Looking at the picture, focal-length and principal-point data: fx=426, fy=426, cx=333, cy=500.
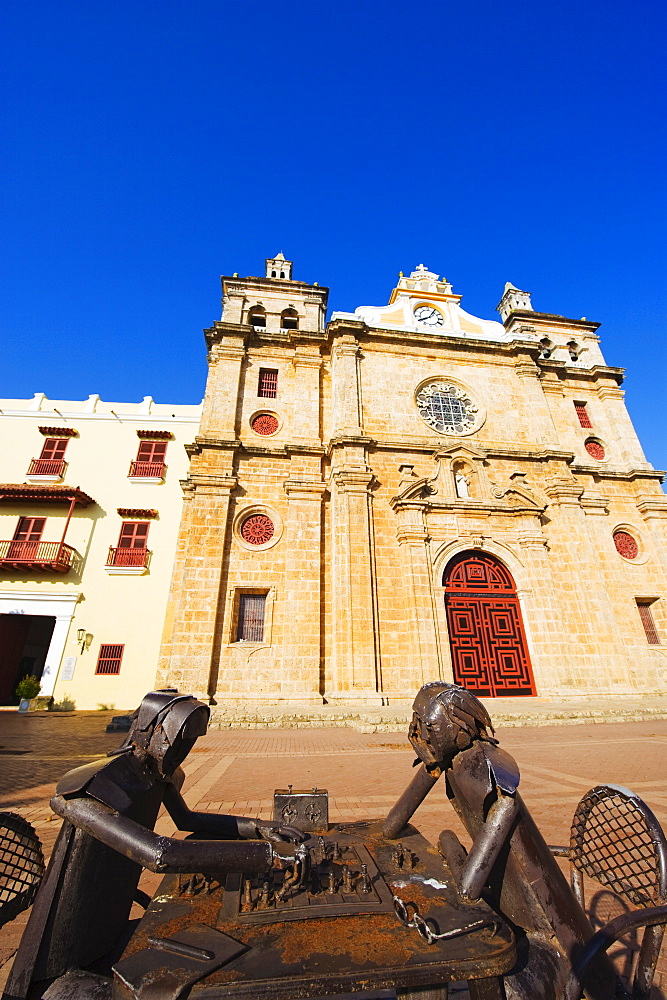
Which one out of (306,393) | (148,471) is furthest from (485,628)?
(148,471)

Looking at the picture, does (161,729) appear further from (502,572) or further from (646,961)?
(502,572)

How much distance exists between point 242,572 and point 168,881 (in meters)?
10.6

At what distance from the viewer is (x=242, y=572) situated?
1216cm

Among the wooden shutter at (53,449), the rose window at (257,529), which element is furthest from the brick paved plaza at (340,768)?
the wooden shutter at (53,449)

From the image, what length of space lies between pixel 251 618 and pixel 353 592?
2.96 metres

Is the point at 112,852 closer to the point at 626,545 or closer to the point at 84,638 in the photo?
the point at 84,638

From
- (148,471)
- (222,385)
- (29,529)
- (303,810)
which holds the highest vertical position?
(222,385)

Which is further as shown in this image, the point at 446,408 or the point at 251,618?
the point at 446,408

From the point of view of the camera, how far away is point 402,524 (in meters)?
12.7

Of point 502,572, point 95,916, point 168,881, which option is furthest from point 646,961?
point 502,572

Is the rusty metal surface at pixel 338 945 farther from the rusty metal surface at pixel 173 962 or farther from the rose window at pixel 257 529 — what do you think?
the rose window at pixel 257 529

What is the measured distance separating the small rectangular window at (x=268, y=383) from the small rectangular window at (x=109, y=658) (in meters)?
10.0

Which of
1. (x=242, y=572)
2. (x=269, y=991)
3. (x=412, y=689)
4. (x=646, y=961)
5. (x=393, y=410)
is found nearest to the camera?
(x=269, y=991)

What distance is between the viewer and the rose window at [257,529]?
12.8 m
